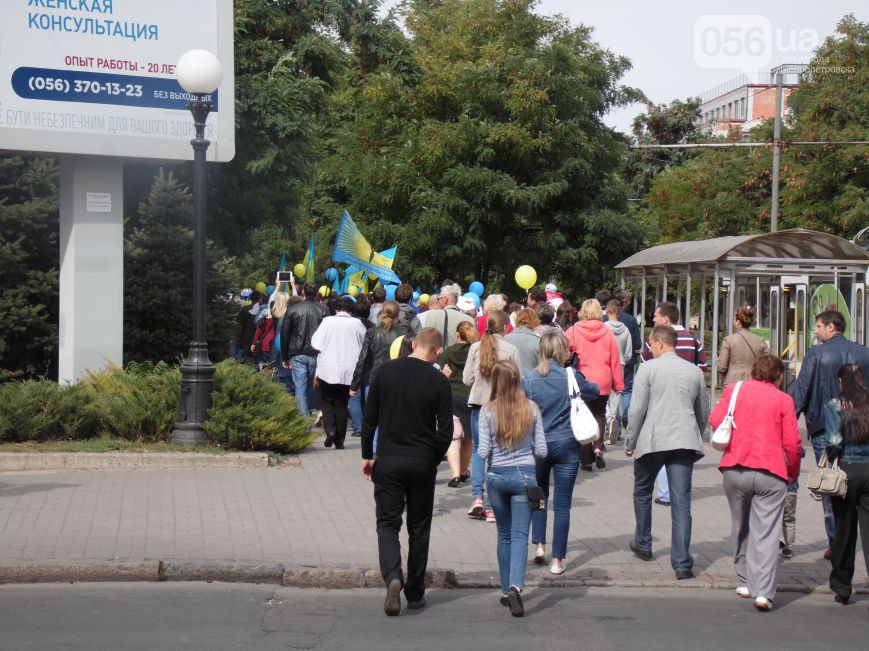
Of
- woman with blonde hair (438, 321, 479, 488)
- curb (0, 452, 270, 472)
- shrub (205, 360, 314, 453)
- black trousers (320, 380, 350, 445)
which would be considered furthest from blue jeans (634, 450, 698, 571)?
black trousers (320, 380, 350, 445)

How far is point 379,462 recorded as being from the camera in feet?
23.3

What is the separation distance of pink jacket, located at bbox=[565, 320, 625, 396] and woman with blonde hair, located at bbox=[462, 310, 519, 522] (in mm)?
2096

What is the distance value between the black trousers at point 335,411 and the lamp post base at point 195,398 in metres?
1.63

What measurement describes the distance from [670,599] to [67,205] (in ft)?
31.6

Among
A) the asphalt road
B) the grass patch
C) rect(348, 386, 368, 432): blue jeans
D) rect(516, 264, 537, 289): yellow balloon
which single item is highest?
rect(516, 264, 537, 289): yellow balloon

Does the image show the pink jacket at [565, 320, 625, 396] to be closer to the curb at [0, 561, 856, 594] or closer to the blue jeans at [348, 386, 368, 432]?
the blue jeans at [348, 386, 368, 432]

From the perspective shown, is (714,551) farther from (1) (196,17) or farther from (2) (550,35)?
(2) (550,35)

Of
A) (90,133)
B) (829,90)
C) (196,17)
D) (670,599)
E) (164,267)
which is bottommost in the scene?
(670,599)

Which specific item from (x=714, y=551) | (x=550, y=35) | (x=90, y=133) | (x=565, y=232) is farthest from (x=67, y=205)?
(x=550, y=35)

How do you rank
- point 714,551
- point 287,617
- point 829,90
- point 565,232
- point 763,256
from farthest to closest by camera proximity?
point 829,90 < point 565,232 < point 763,256 < point 714,551 < point 287,617

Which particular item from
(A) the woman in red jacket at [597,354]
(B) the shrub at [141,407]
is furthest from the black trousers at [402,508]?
(B) the shrub at [141,407]

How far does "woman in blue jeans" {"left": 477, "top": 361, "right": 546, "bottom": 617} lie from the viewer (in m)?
7.05

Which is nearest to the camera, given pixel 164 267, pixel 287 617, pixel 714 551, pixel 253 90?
pixel 287 617

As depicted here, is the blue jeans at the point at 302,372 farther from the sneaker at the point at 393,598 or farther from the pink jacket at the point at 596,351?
the sneaker at the point at 393,598
